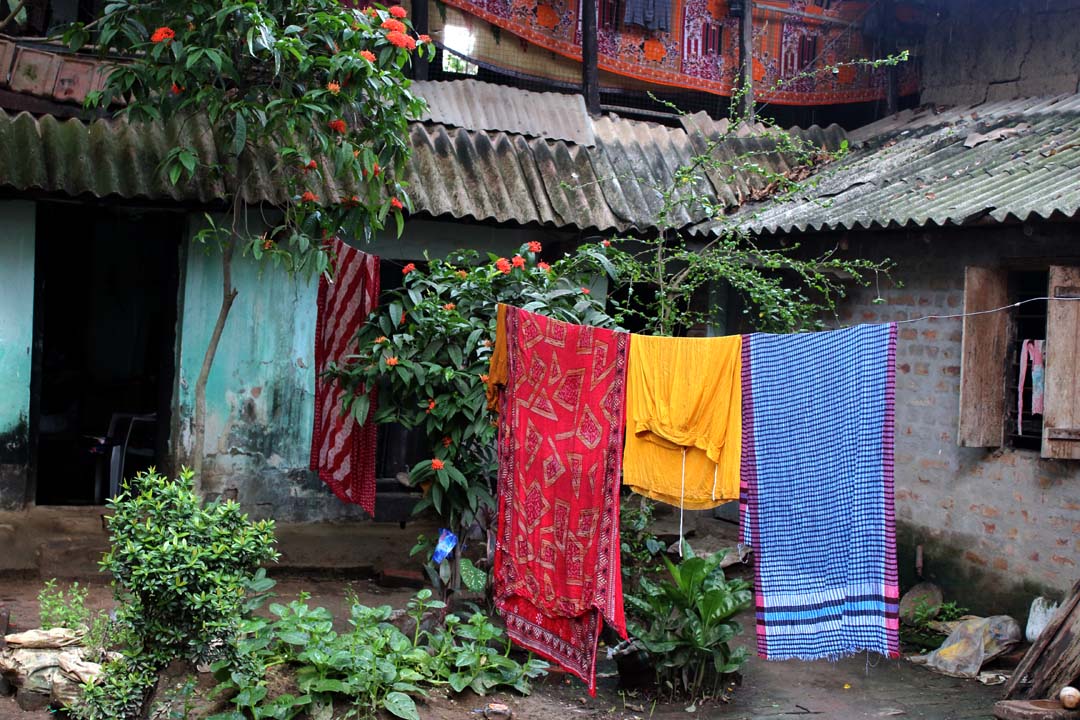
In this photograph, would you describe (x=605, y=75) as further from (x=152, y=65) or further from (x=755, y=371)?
(x=755, y=371)

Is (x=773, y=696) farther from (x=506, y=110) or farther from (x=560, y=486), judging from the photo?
(x=506, y=110)

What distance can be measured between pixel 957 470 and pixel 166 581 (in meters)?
5.36

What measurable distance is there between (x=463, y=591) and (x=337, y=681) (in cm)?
200

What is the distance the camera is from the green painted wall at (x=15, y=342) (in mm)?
6961

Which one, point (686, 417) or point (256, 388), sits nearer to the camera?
point (686, 417)

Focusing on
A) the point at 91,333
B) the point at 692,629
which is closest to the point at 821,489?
the point at 692,629

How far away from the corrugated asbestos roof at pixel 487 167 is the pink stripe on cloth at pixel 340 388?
65 cm

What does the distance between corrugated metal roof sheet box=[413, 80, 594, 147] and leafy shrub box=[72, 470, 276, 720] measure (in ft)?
15.6

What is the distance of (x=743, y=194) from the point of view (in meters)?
9.30

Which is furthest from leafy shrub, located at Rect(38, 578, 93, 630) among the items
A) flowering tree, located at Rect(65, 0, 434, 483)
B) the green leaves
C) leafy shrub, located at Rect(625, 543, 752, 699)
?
leafy shrub, located at Rect(625, 543, 752, 699)

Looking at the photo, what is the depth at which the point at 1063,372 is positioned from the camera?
21.4 feet

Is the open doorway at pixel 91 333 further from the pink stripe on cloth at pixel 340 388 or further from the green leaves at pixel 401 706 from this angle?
the green leaves at pixel 401 706

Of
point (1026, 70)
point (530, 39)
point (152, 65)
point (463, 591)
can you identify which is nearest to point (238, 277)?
point (152, 65)

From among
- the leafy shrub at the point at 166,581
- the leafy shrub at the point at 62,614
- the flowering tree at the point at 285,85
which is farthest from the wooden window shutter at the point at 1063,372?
the leafy shrub at the point at 62,614
